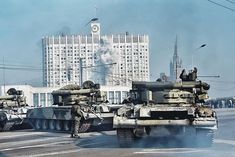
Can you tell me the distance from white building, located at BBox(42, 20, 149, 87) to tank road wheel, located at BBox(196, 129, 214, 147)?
84759 millimetres

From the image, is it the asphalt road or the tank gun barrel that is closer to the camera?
the asphalt road

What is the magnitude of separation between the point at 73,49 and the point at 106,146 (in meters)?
87.3

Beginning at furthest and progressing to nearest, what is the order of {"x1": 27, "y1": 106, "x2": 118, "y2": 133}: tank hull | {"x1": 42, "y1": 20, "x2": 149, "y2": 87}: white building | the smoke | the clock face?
the clock face
the smoke
{"x1": 42, "y1": 20, "x2": 149, "y2": 87}: white building
{"x1": 27, "y1": 106, "x2": 118, "y2": 133}: tank hull

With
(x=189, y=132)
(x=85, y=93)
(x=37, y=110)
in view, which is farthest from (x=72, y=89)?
(x=189, y=132)

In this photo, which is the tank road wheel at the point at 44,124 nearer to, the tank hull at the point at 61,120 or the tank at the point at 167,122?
the tank hull at the point at 61,120

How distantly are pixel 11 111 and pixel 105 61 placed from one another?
7930cm

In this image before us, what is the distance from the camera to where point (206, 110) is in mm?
13930

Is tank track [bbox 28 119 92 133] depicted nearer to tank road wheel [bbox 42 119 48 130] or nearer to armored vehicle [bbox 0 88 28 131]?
tank road wheel [bbox 42 119 48 130]

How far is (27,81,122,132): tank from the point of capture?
71.5 feet

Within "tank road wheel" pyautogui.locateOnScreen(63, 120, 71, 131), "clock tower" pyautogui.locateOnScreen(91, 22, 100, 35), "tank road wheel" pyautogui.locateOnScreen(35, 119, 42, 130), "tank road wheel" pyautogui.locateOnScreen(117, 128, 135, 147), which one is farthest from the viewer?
"clock tower" pyautogui.locateOnScreen(91, 22, 100, 35)

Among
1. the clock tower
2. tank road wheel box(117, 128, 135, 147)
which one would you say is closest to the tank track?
tank road wheel box(117, 128, 135, 147)

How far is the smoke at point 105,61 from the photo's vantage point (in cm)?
10206

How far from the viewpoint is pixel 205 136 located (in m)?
13.9

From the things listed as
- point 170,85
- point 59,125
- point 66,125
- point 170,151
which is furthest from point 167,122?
point 59,125
